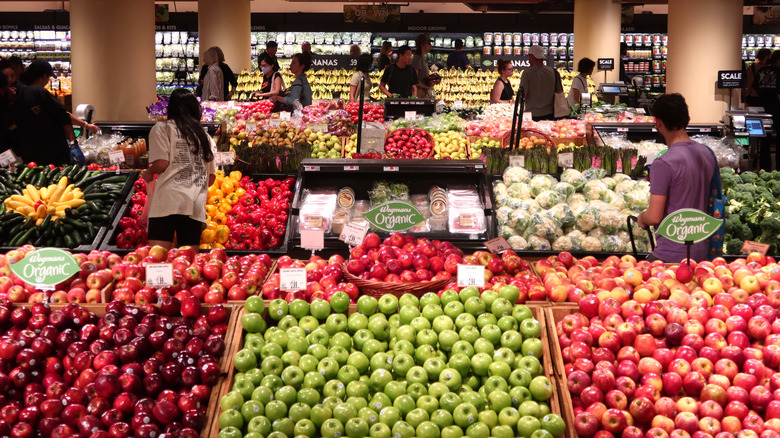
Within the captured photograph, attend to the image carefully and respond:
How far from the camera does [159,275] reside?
3480 mm

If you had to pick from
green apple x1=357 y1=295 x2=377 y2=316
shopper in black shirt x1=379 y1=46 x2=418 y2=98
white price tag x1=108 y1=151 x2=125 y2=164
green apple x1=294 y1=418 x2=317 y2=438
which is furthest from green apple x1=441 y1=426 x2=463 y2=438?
shopper in black shirt x1=379 y1=46 x2=418 y2=98

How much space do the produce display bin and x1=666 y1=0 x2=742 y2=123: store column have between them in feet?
18.2

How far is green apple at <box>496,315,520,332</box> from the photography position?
3113 millimetres

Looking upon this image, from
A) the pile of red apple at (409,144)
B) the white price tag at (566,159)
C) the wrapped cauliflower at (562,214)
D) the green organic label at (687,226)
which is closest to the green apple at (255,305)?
the green organic label at (687,226)

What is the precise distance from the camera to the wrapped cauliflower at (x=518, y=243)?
5023mm

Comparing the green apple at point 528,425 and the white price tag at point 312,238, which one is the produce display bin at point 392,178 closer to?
the white price tag at point 312,238

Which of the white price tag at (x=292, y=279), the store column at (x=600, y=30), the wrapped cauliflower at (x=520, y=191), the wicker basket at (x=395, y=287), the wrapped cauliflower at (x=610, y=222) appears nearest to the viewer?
the white price tag at (x=292, y=279)

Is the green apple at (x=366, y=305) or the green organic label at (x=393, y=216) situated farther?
the green organic label at (x=393, y=216)

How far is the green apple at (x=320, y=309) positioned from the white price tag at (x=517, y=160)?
2.91 metres

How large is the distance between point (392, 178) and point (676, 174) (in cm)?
199

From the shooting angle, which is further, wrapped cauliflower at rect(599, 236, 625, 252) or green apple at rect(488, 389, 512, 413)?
wrapped cauliflower at rect(599, 236, 625, 252)

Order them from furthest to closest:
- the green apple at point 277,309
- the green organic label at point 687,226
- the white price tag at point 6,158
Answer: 1. the white price tag at point 6,158
2. the green organic label at point 687,226
3. the green apple at point 277,309

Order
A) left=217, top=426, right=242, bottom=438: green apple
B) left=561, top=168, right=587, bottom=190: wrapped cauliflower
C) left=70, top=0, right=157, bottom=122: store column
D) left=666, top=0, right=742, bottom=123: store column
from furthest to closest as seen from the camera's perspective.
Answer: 1. left=666, top=0, right=742, bottom=123: store column
2. left=70, top=0, right=157, bottom=122: store column
3. left=561, top=168, right=587, bottom=190: wrapped cauliflower
4. left=217, top=426, right=242, bottom=438: green apple

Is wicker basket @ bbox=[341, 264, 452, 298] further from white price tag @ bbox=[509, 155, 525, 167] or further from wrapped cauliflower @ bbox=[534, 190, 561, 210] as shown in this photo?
white price tag @ bbox=[509, 155, 525, 167]
